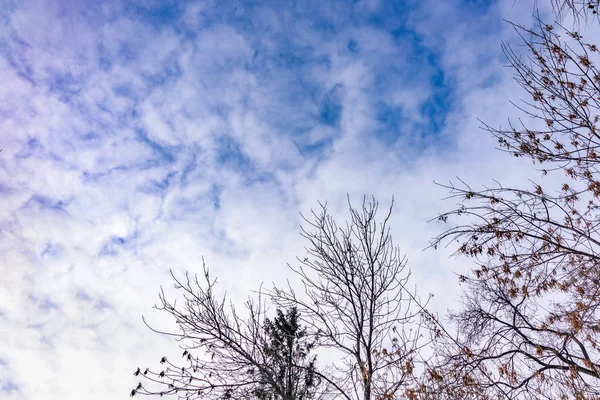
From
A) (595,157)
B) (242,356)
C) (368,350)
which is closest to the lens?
(595,157)

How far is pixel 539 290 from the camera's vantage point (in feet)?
17.8

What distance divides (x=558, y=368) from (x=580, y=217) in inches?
121

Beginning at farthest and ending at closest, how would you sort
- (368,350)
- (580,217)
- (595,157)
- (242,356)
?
1. (242,356)
2. (368,350)
3. (580,217)
4. (595,157)

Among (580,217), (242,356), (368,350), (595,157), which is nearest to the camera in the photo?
(595,157)

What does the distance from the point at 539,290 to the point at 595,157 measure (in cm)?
220

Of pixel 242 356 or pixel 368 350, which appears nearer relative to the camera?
pixel 368 350

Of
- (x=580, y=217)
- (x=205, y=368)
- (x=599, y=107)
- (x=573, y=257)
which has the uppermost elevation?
(x=599, y=107)

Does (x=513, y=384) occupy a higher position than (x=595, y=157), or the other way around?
(x=595, y=157)

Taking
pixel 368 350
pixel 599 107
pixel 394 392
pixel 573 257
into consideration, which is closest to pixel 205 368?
pixel 368 350

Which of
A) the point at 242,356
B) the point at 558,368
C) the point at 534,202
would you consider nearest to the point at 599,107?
the point at 534,202

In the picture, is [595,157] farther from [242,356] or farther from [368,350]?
[242,356]

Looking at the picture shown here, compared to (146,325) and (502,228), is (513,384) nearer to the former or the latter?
(502,228)

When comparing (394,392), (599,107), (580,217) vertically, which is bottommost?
(394,392)

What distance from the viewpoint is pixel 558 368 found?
6230mm
